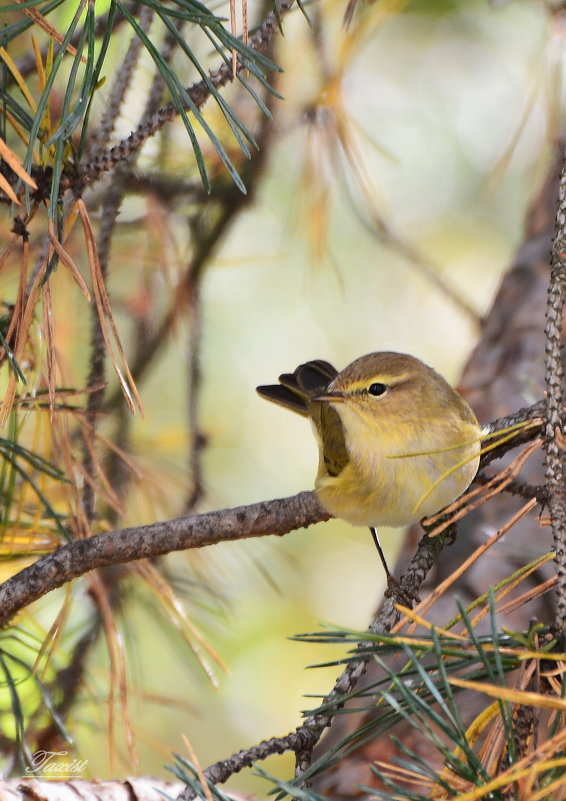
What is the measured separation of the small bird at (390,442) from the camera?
158cm

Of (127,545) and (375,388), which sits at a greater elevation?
(375,388)

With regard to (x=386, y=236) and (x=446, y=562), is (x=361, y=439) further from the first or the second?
(x=386, y=236)

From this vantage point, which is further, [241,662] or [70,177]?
[241,662]

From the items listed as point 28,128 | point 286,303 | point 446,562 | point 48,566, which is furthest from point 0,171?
point 286,303

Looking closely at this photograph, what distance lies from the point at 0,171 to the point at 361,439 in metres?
0.92

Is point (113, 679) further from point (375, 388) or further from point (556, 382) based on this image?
point (556, 382)

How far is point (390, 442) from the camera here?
1.74 meters

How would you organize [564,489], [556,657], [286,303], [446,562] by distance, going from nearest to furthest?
1. [556,657]
2. [564,489]
3. [446,562]
4. [286,303]

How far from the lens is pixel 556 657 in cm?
87

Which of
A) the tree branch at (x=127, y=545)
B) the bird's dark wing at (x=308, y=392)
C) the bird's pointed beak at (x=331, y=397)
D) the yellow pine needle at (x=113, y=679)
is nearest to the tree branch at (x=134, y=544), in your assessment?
the tree branch at (x=127, y=545)

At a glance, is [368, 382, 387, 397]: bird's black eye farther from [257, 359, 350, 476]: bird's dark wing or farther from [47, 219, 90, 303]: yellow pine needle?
[47, 219, 90, 303]: yellow pine needle

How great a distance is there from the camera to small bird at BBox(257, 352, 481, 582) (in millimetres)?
1581

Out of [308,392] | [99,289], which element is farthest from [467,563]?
[308,392]

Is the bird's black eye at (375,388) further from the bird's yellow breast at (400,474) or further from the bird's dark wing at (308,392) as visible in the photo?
the bird's dark wing at (308,392)
